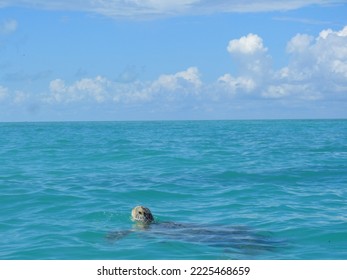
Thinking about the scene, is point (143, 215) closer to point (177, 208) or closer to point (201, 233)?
point (201, 233)

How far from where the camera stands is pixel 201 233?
48.9 feet

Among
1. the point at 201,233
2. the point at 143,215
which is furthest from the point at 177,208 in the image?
the point at 201,233

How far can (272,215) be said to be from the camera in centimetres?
1761

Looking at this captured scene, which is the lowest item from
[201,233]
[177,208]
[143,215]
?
[201,233]

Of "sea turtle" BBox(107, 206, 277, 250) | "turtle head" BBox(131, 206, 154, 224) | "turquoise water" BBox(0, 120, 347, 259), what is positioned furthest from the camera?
"turtle head" BBox(131, 206, 154, 224)

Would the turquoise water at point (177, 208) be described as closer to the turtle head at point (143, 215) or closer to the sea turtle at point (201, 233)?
the sea turtle at point (201, 233)

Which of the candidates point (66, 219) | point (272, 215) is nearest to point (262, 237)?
point (272, 215)

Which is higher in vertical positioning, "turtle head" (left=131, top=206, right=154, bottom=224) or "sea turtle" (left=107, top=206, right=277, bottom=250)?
"turtle head" (left=131, top=206, right=154, bottom=224)

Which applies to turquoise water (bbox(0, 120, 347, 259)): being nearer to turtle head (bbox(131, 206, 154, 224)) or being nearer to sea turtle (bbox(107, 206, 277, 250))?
sea turtle (bbox(107, 206, 277, 250))

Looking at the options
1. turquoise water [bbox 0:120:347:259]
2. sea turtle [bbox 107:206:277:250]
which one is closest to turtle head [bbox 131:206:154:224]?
sea turtle [bbox 107:206:277:250]

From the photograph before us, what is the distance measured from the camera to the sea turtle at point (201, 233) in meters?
13.8

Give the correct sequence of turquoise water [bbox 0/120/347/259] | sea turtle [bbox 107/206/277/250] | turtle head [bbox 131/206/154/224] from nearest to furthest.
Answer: turquoise water [bbox 0/120/347/259] < sea turtle [bbox 107/206/277/250] < turtle head [bbox 131/206/154/224]

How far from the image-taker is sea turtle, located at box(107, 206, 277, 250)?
544 inches

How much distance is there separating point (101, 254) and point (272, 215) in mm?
6672
